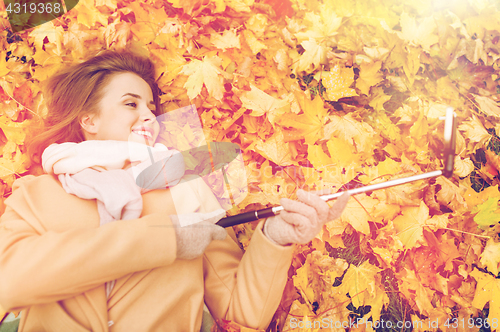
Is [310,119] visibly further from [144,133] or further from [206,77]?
[144,133]

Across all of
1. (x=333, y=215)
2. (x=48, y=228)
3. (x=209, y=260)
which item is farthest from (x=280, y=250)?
(x=48, y=228)

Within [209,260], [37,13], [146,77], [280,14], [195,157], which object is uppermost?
[280,14]

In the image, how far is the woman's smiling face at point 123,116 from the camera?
127 cm

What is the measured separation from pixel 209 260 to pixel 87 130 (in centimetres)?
85

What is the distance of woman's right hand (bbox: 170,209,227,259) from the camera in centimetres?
105

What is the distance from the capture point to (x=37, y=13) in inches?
61.0

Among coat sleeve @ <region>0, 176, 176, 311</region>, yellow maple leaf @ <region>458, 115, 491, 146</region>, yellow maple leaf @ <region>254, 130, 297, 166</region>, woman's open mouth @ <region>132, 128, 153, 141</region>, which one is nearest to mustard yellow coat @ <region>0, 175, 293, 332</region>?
coat sleeve @ <region>0, 176, 176, 311</region>

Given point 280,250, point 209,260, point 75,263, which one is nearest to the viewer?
point 75,263

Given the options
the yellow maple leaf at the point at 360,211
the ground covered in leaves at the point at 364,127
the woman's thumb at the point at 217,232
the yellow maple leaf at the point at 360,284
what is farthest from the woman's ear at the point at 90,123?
the yellow maple leaf at the point at 360,284

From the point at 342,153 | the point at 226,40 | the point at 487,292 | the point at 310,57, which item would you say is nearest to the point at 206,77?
the point at 226,40

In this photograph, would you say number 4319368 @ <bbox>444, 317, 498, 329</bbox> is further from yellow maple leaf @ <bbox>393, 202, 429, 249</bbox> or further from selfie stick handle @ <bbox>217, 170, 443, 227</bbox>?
selfie stick handle @ <bbox>217, 170, 443, 227</bbox>

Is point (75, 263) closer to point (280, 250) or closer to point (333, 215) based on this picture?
point (280, 250)

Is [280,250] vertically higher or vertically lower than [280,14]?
lower

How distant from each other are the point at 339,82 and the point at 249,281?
104cm
